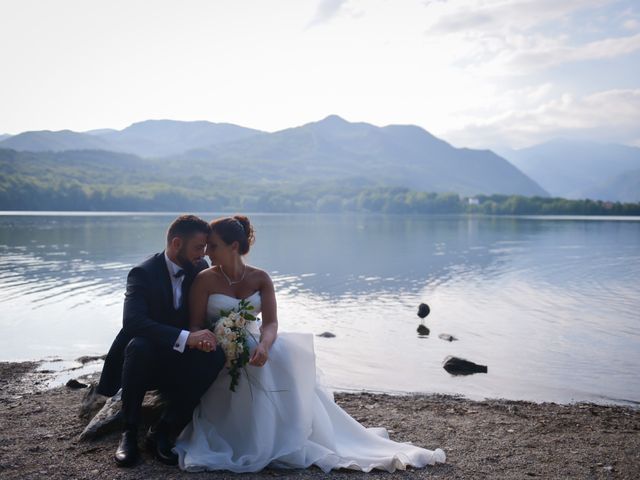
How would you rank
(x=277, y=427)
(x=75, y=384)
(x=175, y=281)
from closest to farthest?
(x=277, y=427) → (x=175, y=281) → (x=75, y=384)

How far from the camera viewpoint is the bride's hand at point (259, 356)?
723 cm

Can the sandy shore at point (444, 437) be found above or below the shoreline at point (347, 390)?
above

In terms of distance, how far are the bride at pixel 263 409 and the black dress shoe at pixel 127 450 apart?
1.70 ft

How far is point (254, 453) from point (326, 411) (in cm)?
120

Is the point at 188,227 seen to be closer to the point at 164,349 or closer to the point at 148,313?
the point at 148,313

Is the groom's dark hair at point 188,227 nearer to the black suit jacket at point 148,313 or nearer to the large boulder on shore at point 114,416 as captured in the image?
the black suit jacket at point 148,313

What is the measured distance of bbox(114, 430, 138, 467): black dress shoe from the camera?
6957mm

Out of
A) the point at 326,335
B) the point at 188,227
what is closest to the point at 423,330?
the point at 326,335

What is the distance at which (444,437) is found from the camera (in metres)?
9.05

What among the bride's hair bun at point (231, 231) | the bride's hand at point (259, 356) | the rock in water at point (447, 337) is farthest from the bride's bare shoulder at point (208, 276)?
the rock in water at point (447, 337)

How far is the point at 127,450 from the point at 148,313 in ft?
5.46

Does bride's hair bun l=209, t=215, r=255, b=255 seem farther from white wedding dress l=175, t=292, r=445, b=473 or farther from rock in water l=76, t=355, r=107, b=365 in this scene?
rock in water l=76, t=355, r=107, b=365

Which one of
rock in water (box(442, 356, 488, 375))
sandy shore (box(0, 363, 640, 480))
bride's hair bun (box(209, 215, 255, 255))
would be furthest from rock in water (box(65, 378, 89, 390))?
rock in water (box(442, 356, 488, 375))

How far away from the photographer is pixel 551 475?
7.28 meters
